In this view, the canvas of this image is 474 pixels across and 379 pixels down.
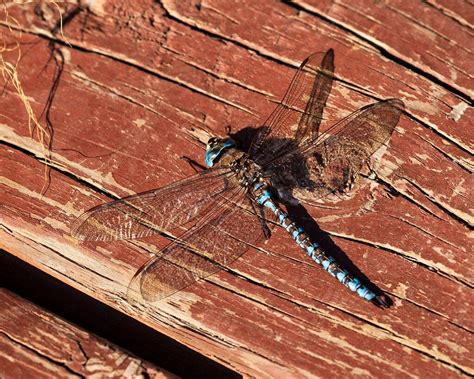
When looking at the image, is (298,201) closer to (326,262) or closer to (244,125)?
(326,262)

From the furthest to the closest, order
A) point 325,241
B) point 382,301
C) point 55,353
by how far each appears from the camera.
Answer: point 325,241 → point 382,301 → point 55,353

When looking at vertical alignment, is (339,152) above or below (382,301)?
above

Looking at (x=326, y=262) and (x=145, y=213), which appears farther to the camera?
(x=145, y=213)

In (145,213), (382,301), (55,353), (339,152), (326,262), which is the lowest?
(382,301)

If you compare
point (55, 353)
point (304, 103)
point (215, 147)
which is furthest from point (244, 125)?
point (55, 353)

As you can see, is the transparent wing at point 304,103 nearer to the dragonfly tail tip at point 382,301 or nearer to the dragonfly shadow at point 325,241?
the dragonfly shadow at point 325,241

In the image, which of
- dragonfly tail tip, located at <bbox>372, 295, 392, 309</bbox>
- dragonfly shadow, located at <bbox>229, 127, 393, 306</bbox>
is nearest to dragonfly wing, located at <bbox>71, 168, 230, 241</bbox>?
dragonfly shadow, located at <bbox>229, 127, 393, 306</bbox>

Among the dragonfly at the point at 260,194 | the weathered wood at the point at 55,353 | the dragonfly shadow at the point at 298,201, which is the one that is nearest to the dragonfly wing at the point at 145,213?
the dragonfly at the point at 260,194

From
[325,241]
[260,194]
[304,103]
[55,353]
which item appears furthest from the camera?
[260,194]
